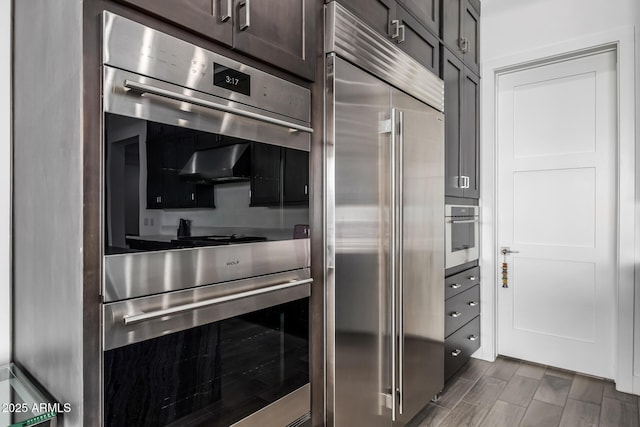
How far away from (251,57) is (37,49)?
61 centimetres

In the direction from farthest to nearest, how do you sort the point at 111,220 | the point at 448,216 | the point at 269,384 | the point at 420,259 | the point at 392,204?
1. the point at 448,216
2. the point at 420,259
3. the point at 392,204
4. the point at 269,384
5. the point at 111,220

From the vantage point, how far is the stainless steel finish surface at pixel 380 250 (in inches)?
57.6

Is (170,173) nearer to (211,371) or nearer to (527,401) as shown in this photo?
(211,371)

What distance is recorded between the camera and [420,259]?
2.00 meters

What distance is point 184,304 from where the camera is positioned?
992 millimetres

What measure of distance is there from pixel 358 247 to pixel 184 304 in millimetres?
787

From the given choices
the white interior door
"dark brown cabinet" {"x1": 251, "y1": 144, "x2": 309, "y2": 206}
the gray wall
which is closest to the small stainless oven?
the white interior door

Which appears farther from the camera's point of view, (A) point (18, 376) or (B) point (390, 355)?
(B) point (390, 355)

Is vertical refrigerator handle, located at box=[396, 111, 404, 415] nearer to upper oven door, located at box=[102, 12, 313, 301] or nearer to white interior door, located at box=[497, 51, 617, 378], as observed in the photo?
upper oven door, located at box=[102, 12, 313, 301]

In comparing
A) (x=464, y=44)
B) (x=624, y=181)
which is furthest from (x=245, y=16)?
(x=624, y=181)

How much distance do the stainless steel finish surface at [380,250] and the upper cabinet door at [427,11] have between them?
0.51 meters

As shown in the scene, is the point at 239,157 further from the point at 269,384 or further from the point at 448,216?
the point at 448,216

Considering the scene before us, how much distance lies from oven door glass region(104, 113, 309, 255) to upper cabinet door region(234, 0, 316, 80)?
0.27 metres

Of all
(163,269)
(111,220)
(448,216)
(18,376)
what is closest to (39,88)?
(111,220)
